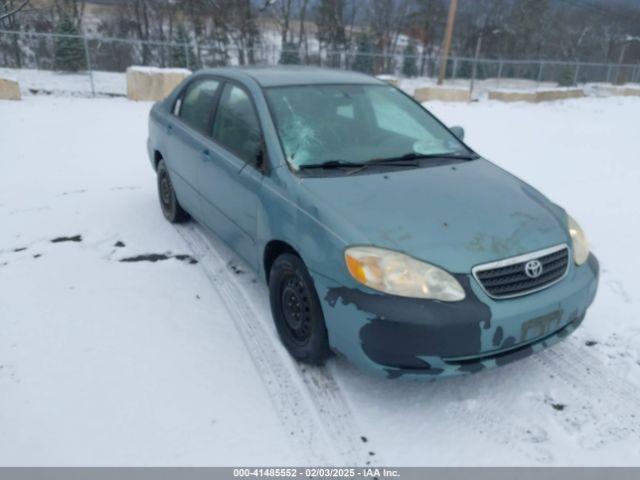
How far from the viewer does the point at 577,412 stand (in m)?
2.58

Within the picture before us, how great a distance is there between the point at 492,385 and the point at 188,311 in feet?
6.67

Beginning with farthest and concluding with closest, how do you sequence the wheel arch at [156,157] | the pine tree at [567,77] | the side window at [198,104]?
the pine tree at [567,77]
the wheel arch at [156,157]
the side window at [198,104]

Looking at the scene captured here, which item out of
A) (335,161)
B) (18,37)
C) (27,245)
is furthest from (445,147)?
(18,37)

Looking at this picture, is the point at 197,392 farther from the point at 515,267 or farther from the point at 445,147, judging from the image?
the point at 445,147

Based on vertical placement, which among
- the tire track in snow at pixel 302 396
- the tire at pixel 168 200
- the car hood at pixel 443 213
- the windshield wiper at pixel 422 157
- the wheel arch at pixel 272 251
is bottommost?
the tire track in snow at pixel 302 396

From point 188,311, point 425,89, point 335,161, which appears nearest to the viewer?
point 335,161

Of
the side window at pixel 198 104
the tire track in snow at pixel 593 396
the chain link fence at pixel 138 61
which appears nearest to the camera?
the tire track in snow at pixel 593 396

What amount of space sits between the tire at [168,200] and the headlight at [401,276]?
9.23ft

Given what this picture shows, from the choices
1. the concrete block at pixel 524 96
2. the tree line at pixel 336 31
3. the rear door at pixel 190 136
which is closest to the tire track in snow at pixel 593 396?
the rear door at pixel 190 136

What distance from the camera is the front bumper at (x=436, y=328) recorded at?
223 centimetres

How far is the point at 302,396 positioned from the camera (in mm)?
2658

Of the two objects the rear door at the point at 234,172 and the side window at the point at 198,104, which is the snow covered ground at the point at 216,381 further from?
the side window at the point at 198,104

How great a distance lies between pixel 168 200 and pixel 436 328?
342cm

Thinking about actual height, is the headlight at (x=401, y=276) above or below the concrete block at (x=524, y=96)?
above
